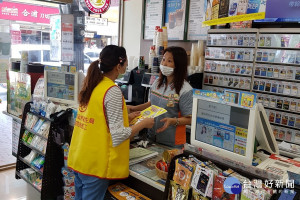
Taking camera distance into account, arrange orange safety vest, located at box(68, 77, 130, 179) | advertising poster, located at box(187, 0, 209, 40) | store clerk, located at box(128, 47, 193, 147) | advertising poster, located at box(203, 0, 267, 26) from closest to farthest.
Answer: orange safety vest, located at box(68, 77, 130, 179), store clerk, located at box(128, 47, 193, 147), advertising poster, located at box(203, 0, 267, 26), advertising poster, located at box(187, 0, 209, 40)

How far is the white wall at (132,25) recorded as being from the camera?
17.9ft

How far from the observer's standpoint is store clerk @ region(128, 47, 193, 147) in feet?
8.84

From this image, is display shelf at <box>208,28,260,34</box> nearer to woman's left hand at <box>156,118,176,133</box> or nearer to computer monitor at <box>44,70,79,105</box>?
woman's left hand at <box>156,118,176,133</box>

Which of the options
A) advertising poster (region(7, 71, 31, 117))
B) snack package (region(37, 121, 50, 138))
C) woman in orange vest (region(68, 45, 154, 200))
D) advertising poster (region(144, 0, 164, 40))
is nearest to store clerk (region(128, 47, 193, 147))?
woman in orange vest (region(68, 45, 154, 200))

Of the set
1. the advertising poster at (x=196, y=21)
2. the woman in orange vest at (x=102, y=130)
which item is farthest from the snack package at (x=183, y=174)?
the advertising poster at (x=196, y=21)

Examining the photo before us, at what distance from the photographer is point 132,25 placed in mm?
5602

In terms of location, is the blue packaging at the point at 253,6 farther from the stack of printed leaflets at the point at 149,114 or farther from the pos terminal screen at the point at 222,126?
the pos terminal screen at the point at 222,126

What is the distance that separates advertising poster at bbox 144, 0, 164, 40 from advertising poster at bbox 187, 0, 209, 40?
2.10ft

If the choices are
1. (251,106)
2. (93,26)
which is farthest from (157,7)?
(251,106)

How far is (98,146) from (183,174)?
27.2 inches

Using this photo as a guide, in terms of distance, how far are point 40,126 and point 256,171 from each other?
260cm

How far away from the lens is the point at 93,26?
549 centimetres

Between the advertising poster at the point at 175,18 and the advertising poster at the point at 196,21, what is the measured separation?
0.48ft

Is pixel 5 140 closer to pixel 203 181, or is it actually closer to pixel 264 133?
pixel 203 181
